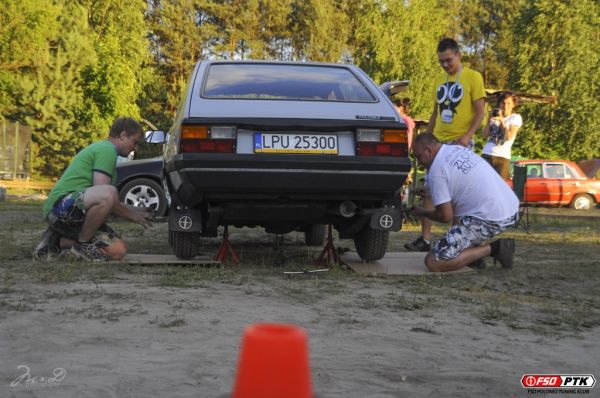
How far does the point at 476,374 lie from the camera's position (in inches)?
126

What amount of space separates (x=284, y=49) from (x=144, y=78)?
37.5 feet

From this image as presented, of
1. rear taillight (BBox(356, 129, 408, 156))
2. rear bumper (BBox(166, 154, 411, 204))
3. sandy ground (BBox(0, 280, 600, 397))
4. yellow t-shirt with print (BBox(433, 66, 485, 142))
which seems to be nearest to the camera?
sandy ground (BBox(0, 280, 600, 397))

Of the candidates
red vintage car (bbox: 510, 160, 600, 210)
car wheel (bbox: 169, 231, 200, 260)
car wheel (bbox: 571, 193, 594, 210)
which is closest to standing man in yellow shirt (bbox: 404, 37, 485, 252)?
car wheel (bbox: 169, 231, 200, 260)

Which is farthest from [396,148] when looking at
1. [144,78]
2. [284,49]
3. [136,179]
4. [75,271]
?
[284,49]

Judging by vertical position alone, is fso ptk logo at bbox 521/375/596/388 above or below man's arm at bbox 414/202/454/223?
below

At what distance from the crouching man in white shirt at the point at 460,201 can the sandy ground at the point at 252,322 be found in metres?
0.51

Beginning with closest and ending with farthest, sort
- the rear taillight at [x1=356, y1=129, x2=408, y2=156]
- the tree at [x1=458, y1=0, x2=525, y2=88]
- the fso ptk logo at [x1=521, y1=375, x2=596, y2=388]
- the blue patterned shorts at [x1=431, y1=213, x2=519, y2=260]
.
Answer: the fso ptk logo at [x1=521, y1=375, x2=596, y2=388], the rear taillight at [x1=356, y1=129, x2=408, y2=156], the blue patterned shorts at [x1=431, y1=213, x2=519, y2=260], the tree at [x1=458, y1=0, x2=525, y2=88]

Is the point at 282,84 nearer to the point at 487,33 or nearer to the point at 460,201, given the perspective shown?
the point at 460,201

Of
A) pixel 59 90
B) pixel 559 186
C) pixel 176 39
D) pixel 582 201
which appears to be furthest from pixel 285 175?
pixel 176 39

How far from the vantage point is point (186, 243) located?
6371 millimetres

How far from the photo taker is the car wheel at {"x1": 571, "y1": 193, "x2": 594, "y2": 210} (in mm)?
22609

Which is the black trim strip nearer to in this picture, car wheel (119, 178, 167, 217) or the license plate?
the license plate

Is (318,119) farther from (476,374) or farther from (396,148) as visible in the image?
(476,374)

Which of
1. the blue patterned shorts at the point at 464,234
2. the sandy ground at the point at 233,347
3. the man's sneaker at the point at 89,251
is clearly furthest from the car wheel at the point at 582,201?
the sandy ground at the point at 233,347
